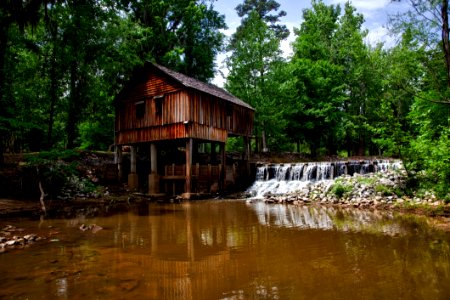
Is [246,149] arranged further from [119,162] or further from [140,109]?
[119,162]

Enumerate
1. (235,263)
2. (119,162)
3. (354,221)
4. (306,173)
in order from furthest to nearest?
1. (119,162)
2. (306,173)
3. (354,221)
4. (235,263)

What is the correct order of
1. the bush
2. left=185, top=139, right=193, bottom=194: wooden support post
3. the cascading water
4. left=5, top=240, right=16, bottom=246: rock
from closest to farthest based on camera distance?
1. left=5, top=240, right=16, bottom=246: rock
2. the bush
3. left=185, top=139, right=193, bottom=194: wooden support post
4. the cascading water

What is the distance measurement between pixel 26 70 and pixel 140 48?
35.2ft

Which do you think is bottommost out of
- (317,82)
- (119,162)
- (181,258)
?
(181,258)

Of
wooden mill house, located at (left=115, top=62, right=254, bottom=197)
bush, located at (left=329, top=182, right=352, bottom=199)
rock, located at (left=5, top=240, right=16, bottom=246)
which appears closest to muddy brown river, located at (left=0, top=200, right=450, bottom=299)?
rock, located at (left=5, top=240, right=16, bottom=246)

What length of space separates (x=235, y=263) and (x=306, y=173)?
15457mm

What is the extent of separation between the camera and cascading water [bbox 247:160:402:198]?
17861 mm

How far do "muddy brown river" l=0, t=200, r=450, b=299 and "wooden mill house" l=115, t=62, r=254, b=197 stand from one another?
417 inches

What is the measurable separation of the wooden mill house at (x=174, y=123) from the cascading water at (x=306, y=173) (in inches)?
95.8

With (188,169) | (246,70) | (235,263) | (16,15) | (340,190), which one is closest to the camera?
(235,263)

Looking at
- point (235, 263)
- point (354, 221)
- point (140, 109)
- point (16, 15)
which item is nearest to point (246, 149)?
point (140, 109)

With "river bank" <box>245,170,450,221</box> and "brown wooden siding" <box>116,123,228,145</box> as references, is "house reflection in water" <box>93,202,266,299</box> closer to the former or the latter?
"river bank" <box>245,170,450,221</box>

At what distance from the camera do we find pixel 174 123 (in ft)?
62.0

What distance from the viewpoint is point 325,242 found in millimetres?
6086
